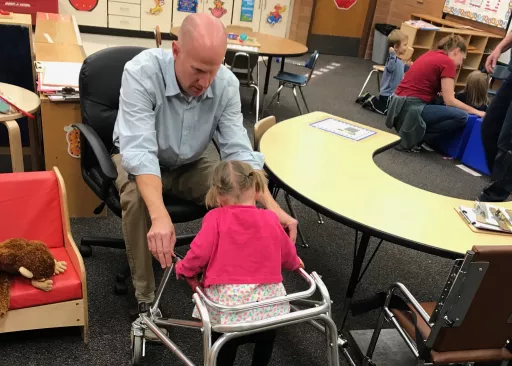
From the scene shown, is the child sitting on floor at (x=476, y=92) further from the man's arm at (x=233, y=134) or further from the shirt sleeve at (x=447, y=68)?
the man's arm at (x=233, y=134)

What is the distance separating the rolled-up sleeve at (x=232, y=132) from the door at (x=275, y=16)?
17.9 feet

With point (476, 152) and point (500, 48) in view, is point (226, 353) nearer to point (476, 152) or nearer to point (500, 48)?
point (500, 48)

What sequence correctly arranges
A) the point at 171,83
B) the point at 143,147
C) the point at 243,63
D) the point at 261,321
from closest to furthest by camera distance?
the point at 261,321 < the point at 143,147 < the point at 171,83 < the point at 243,63

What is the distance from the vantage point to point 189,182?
77.1 inches

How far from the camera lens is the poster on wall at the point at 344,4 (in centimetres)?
754

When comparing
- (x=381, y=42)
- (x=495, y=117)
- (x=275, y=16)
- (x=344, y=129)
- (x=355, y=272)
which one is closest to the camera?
(x=355, y=272)

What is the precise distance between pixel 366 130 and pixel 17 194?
5.30ft

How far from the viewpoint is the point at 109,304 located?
2.00 metres

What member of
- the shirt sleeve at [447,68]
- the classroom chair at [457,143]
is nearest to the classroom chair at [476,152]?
the classroom chair at [457,143]

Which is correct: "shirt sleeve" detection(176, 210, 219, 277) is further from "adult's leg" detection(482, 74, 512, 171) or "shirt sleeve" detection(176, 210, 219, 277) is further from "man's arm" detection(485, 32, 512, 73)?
"man's arm" detection(485, 32, 512, 73)

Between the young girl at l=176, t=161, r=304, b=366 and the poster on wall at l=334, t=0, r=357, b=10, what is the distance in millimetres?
6897

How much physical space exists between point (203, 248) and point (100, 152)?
0.72 m

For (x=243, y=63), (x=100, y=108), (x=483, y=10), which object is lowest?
(x=243, y=63)

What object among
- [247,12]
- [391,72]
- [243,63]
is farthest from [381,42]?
[243,63]
